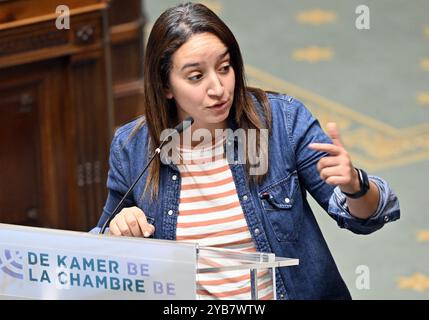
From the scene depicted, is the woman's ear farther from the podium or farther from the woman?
the podium

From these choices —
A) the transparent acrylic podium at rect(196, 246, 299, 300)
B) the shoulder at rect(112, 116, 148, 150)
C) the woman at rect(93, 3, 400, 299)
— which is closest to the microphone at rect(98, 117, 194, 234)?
the woman at rect(93, 3, 400, 299)

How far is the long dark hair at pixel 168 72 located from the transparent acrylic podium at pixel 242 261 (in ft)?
1.02

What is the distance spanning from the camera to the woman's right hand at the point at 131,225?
2.77 m

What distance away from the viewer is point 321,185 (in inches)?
111

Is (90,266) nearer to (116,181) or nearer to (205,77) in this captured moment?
(116,181)

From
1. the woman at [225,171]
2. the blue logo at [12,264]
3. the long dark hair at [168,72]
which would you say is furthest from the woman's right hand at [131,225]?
the blue logo at [12,264]

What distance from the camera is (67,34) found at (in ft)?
15.9

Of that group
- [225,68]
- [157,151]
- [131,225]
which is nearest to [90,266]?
[131,225]

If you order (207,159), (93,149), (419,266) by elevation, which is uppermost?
(207,159)

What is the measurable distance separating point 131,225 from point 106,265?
183 mm

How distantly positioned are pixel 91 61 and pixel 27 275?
7.75ft

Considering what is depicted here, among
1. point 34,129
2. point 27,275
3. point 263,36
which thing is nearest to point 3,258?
point 27,275

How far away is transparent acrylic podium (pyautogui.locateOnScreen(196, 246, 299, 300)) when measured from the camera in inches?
101
